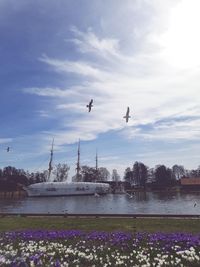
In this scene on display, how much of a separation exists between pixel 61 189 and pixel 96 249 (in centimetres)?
12514

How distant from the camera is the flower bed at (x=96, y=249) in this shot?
11656 millimetres

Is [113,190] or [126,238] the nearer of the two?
[126,238]

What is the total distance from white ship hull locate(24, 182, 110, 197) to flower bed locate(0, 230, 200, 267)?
386 ft

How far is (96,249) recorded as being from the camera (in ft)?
44.7

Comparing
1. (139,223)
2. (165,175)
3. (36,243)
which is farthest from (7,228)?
(165,175)

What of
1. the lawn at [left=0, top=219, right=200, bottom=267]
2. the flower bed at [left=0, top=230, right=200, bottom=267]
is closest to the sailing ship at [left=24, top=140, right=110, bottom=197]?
the lawn at [left=0, top=219, right=200, bottom=267]

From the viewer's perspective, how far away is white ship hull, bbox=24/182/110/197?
132250mm

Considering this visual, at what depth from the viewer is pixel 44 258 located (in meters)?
12.3

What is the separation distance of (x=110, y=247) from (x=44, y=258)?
2848 mm

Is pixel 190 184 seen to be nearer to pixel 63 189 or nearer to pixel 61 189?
pixel 63 189

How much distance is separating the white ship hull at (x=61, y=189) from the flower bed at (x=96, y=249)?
117609mm

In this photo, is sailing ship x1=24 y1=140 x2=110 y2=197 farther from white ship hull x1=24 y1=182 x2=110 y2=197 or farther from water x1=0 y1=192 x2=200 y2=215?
water x1=0 y1=192 x2=200 y2=215

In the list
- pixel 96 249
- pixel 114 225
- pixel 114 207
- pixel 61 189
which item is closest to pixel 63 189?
pixel 61 189

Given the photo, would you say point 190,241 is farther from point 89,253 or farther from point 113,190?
point 113,190
